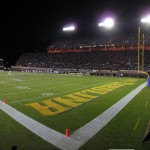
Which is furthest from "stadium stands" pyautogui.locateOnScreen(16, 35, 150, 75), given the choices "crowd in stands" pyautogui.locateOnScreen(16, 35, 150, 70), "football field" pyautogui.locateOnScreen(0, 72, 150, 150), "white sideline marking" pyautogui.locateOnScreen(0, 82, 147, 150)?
"white sideline marking" pyautogui.locateOnScreen(0, 82, 147, 150)

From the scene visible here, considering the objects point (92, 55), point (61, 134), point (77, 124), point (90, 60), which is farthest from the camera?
point (92, 55)

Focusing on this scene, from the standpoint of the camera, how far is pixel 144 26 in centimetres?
6644

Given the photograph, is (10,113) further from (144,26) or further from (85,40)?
(85,40)

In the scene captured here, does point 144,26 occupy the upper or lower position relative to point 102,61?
upper

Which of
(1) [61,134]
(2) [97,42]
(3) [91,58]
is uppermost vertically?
(2) [97,42]

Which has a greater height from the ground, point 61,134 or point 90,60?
point 90,60

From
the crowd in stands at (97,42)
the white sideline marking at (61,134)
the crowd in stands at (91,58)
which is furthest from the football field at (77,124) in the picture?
the crowd in stands at (97,42)

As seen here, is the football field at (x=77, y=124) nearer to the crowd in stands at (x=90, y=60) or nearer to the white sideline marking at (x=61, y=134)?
the white sideline marking at (x=61, y=134)

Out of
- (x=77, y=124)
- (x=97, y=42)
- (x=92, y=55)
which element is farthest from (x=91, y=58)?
(x=77, y=124)

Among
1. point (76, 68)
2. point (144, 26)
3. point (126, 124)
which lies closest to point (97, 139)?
point (126, 124)

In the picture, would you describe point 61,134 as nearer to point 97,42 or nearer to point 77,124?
point 77,124

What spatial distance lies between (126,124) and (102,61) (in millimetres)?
54817

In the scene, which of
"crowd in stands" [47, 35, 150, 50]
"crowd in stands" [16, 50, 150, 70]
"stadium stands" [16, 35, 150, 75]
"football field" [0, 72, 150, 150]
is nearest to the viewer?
"football field" [0, 72, 150, 150]

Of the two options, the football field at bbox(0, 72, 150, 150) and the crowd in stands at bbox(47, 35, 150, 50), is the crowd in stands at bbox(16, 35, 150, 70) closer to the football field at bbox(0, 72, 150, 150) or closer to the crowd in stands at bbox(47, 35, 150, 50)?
the crowd in stands at bbox(47, 35, 150, 50)
